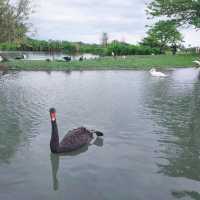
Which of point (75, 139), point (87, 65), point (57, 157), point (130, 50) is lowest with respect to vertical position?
point (57, 157)

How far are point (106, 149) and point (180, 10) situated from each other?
36268mm

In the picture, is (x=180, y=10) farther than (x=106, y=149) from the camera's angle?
Yes

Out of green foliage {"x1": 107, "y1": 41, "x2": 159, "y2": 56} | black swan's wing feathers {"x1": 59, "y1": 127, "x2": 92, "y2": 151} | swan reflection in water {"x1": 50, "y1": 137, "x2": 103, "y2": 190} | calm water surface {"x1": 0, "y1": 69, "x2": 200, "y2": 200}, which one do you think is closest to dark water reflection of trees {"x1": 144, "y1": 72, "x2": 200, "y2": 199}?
calm water surface {"x1": 0, "y1": 69, "x2": 200, "y2": 200}

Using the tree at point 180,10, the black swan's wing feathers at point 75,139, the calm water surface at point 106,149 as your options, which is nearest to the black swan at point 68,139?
the black swan's wing feathers at point 75,139

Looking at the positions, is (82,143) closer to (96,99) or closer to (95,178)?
(95,178)

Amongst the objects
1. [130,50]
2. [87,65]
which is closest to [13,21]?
[87,65]

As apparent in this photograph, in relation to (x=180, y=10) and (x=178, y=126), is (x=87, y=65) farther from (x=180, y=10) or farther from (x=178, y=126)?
(x=178, y=126)

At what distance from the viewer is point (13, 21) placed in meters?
38.3

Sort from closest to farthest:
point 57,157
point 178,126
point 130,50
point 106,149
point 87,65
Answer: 1. point 57,157
2. point 106,149
3. point 178,126
4. point 87,65
5. point 130,50

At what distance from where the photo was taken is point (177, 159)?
967 cm

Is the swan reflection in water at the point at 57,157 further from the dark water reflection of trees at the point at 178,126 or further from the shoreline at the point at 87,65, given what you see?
the shoreline at the point at 87,65

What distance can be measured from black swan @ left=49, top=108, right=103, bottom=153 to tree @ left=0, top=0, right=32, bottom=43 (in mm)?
29540

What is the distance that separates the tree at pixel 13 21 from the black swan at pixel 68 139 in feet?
96.9

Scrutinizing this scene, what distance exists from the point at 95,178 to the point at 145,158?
1.86 meters
